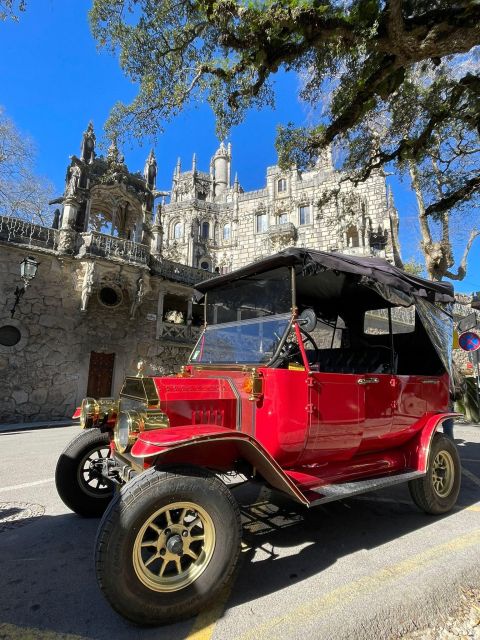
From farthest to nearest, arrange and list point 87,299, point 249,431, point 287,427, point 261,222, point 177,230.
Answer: point 177,230 → point 261,222 → point 87,299 → point 249,431 → point 287,427

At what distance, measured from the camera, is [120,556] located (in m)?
2.10

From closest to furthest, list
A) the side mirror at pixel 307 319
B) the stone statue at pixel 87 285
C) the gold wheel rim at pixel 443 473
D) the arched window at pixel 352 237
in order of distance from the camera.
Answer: the side mirror at pixel 307 319 < the gold wheel rim at pixel 443 473 < the stone statue at pixel 87 285 < the arched window at pixel 352 237

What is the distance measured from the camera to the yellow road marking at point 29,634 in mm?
2100

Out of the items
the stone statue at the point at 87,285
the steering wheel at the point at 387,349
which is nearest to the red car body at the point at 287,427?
the steering wheel at the point at 387,349

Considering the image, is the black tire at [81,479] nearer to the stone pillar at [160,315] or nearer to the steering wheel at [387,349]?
the steering wheel at [387,349]

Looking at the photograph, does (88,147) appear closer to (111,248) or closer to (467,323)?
(111,248)

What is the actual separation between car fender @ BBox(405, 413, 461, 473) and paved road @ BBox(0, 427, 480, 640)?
1.99 feet

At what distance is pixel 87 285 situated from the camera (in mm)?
13914

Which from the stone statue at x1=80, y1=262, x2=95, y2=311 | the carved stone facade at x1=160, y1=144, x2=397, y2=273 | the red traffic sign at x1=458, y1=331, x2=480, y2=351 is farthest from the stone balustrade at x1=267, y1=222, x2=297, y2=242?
the red traffic sign at x1=458, y1=331, x2=480, y2=351

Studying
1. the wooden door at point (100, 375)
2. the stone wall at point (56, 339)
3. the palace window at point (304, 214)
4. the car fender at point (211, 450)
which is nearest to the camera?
the car fender at point (211, 450)

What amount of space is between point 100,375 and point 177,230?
4776cm

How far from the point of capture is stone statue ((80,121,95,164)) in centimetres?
1622

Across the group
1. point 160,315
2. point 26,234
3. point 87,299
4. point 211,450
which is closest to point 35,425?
point 87,299

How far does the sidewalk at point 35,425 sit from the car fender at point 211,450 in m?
10.8
